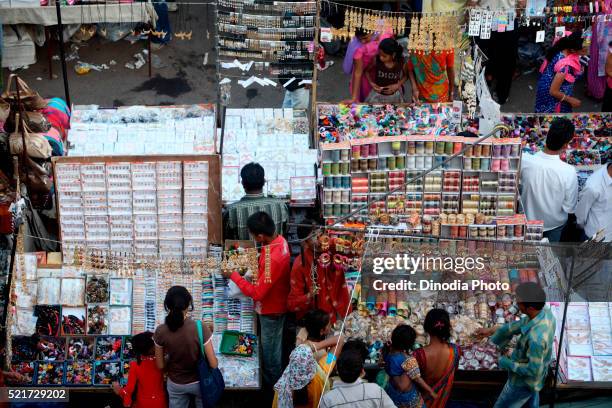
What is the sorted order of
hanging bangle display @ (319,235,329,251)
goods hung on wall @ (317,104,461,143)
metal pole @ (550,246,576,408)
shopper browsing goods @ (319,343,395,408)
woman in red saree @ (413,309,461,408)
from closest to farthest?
shopper browsing goods @ (319,343,395,408)
metal pole @ (550,246,576,408)
woman in red saree @ (413,309,461,408)
hanging bangle display @ (319,235,329,251)
goods hung on wall @ (317,104,461,143)

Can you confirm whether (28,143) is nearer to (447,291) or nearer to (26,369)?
(26,369)

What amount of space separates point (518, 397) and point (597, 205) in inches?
83.6

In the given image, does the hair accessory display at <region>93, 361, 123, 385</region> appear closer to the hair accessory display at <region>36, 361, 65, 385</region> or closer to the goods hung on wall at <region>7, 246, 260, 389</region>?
the goods hung on wall at <region>7, 246, 260, 389</region>

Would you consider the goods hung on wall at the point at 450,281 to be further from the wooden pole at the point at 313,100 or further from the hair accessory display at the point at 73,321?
the wooden pole at the point at 313,100

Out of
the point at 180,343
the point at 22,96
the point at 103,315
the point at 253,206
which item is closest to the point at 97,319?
the point at 103,315

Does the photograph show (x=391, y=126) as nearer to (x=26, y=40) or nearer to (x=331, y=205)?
(x=331, y=205)

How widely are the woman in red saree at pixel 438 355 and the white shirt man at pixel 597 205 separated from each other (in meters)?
2.19

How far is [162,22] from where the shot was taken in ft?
37.2

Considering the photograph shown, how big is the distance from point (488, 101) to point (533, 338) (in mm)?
2901

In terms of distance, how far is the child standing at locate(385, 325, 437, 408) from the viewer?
19.1ft

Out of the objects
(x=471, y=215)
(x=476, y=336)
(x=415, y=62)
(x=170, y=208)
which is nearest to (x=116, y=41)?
(x=415, y=62)

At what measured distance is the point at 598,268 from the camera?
553 cm

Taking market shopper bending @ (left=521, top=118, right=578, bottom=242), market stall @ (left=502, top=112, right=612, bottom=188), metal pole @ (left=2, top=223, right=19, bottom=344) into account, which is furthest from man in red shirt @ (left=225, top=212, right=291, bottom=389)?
market stall @ (left=502, top=112, right=612, bottom=188)

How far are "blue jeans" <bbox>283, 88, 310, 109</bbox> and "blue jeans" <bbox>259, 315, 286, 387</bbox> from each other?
3.09 m
